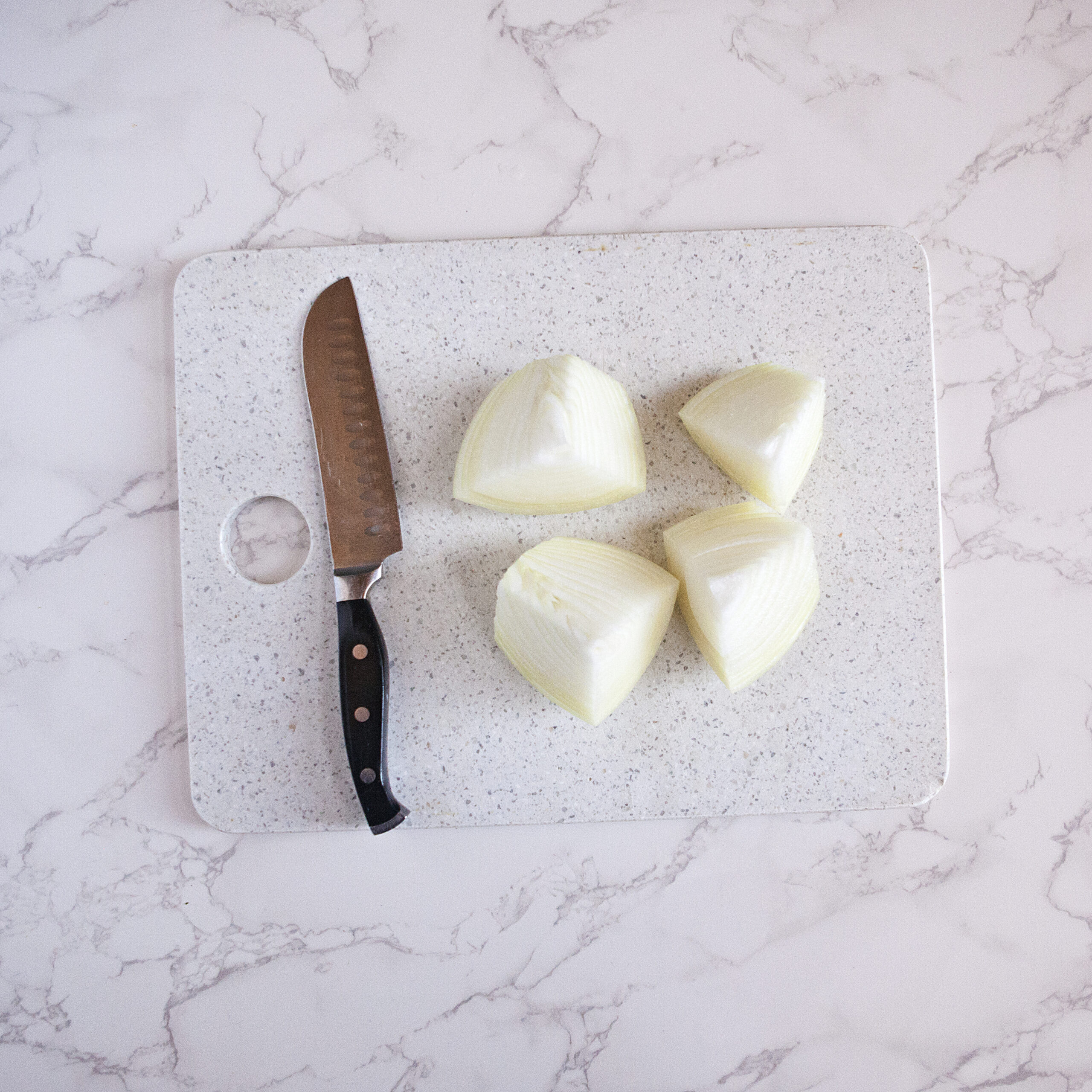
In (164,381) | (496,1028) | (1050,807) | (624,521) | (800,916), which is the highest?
(164,381)

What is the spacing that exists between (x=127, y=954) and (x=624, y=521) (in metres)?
0.75

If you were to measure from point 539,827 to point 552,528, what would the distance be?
13.4 inches

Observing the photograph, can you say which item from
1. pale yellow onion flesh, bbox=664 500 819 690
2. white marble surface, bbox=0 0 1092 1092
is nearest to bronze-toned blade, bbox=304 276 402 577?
white marble surface, bbox=0 0 1092 1092

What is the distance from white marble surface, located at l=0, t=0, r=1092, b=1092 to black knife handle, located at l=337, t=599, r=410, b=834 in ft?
0.34

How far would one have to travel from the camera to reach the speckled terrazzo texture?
2.72ft

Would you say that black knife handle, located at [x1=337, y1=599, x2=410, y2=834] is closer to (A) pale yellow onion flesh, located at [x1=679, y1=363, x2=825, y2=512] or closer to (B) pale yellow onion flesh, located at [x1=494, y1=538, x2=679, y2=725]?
(B) pale yellow onion flesh, located at [x1=494, y1=538, x2=679, y2=725]

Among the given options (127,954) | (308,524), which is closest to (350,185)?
(308,524)

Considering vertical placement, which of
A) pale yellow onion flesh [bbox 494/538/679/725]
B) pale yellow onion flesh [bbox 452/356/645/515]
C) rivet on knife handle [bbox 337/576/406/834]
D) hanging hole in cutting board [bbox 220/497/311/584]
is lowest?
rivet on knife handle [bbox 337/576/406/834]

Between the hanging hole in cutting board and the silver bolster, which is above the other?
the hanging hole in cutting board

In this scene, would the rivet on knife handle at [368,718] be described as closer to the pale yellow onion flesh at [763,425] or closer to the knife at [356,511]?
the knife at [356,511]

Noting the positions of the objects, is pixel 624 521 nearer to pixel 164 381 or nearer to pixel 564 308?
pixel 564 308

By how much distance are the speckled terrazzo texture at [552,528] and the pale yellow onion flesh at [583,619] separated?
0.04m

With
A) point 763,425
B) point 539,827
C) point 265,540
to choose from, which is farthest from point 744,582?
point 265,540

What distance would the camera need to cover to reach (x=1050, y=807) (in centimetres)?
87
